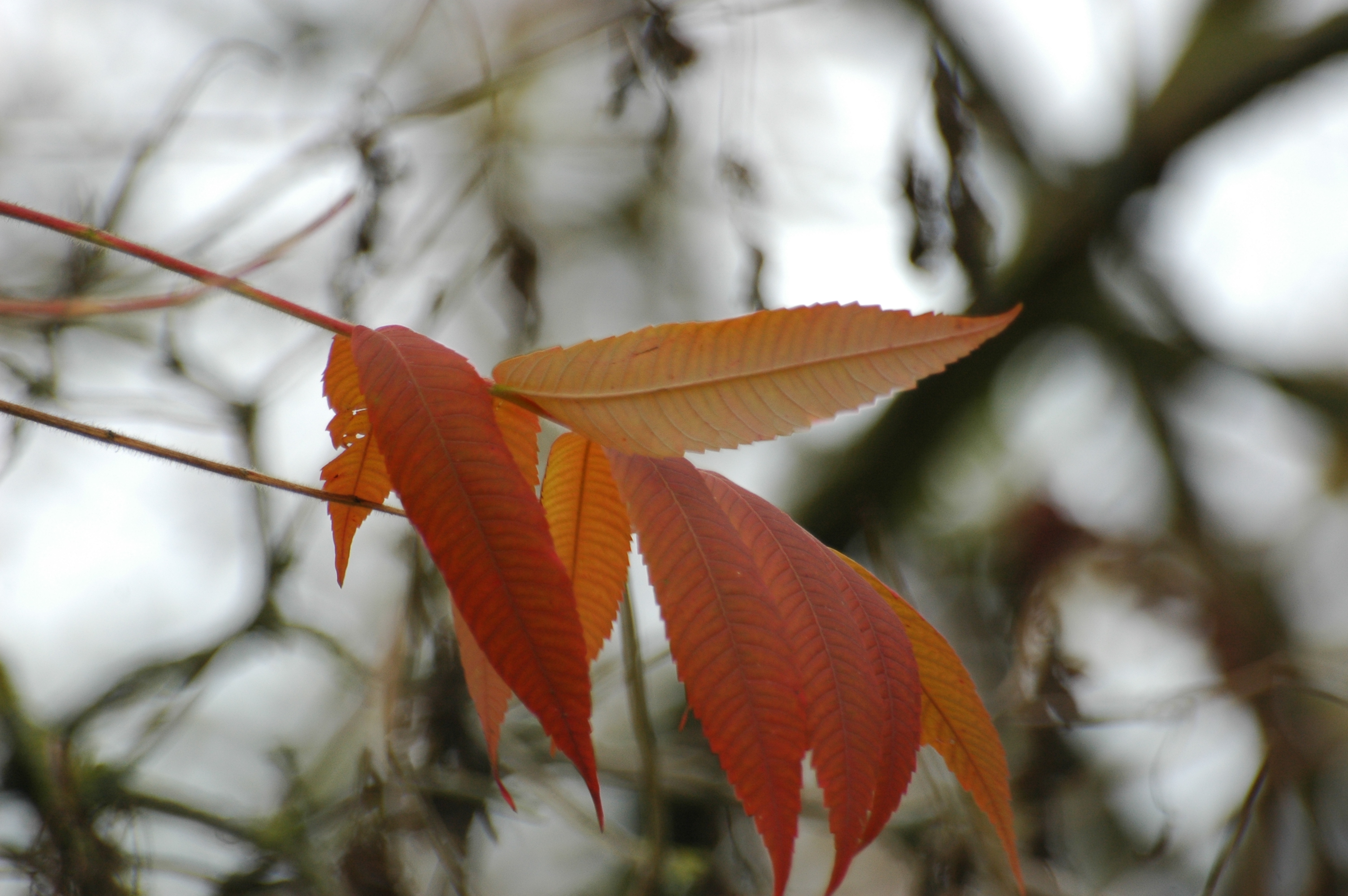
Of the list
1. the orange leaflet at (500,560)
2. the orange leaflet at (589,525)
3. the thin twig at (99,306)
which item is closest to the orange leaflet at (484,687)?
the orange leaflet at (589,525)

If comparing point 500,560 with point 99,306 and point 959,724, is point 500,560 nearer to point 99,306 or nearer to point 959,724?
point 959,724

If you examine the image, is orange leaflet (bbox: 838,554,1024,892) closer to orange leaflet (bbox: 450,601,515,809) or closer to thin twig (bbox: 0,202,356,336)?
orange leaflet (bbox: 450,601,515,809)

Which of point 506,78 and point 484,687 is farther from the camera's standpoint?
point 506,78

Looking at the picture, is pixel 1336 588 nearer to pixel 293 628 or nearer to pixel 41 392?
pixel 293 628

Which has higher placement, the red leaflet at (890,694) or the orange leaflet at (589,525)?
the orange leaflet at (589,525)

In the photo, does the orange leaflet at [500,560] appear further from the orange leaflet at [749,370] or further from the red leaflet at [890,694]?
the red leaflet at [890,694]

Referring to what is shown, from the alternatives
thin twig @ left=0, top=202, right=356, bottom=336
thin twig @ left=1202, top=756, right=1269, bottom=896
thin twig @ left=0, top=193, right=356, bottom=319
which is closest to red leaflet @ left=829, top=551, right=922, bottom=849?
thin twig @ left=0, top=202, right=356, bottom=336

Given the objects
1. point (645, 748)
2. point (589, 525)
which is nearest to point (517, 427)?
point (589, 525)
